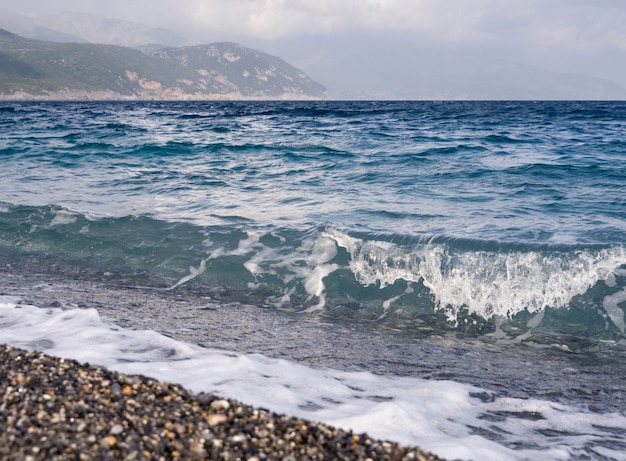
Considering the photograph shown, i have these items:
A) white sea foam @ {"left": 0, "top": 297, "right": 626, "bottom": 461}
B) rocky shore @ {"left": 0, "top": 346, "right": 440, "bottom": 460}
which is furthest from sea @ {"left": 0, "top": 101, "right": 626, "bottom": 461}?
rocky shore @ {"left": 0, "top": 346, "right": 440, "bottom": 460}

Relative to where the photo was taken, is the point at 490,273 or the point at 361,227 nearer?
the point at 490,273

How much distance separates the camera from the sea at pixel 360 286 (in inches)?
181

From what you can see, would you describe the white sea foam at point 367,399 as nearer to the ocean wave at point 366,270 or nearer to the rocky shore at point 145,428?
the rocky shore at point 145,428

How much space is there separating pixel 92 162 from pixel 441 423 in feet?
57.5

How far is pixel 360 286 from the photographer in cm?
865

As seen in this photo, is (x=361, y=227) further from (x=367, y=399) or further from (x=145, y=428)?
(x=145, y=428)

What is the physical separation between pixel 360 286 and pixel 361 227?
200cm

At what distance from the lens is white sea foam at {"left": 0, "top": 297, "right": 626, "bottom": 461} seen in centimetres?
394

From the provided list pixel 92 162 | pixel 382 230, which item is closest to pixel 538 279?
pixel 382 230

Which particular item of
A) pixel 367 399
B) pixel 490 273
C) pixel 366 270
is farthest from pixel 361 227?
→ pixel 367 399

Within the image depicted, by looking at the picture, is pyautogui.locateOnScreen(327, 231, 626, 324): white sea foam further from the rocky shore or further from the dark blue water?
the rocky shore

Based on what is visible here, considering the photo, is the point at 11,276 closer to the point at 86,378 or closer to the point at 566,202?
the point at 86,378

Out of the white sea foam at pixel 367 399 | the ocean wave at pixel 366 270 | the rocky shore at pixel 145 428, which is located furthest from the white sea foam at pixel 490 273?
the rocky shore at pixel 145 428

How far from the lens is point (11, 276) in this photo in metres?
8.51
